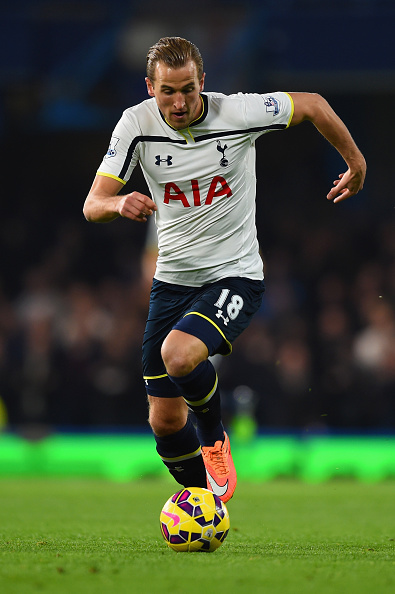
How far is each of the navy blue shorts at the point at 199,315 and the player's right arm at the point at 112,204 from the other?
0.69m

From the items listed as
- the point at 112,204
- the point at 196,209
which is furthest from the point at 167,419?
the point at 112,204

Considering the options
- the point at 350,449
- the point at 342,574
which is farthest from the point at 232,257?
the point at 350,449

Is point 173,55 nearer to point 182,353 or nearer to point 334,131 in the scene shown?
point 334,131

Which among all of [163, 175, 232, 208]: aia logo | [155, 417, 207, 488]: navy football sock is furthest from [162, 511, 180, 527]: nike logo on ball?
[163, 175, 232, 208]: aia logo

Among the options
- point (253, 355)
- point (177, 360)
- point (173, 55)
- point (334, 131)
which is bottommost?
point (253, 355)

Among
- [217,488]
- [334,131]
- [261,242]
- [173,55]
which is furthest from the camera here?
[261,242]

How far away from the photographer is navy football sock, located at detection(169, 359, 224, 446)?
16.9 feet

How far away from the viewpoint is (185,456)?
18.4 ft

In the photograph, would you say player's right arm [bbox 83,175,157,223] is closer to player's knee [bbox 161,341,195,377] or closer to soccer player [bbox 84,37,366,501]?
soccer player [bbox 84,37,366,501]

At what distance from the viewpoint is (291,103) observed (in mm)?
5555

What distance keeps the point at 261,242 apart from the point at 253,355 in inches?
122

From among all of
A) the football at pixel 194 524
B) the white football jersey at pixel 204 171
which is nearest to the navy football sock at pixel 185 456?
the football at pixel 194 524

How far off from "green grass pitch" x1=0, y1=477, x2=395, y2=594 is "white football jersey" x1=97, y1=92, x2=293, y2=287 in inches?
59.3

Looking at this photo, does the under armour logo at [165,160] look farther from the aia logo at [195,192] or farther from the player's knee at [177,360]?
the player's knee at [177,360]
